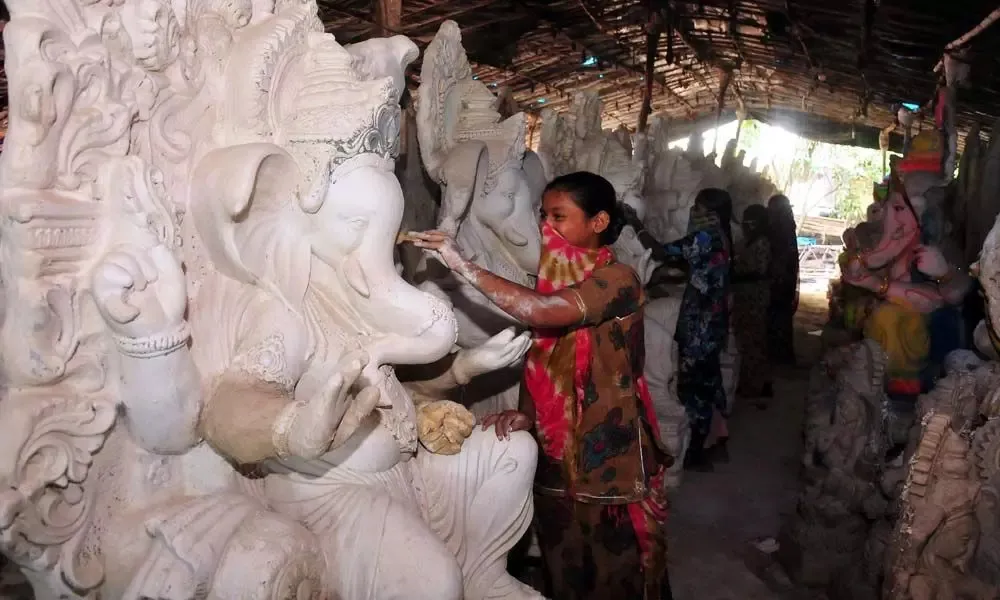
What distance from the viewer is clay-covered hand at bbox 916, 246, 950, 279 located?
3949 millimetres

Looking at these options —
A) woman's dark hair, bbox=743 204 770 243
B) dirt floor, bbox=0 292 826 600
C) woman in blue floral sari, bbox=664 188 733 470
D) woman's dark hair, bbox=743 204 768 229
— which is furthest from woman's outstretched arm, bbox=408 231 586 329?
woman's dark hair, bbox=743 204 768 229

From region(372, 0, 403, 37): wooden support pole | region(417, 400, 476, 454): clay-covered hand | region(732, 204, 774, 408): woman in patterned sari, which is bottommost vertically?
region(732, 204, 774, 408): woman in patterned sari

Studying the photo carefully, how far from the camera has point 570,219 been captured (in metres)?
2.20

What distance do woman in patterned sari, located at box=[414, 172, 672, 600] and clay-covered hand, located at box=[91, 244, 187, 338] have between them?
102cm

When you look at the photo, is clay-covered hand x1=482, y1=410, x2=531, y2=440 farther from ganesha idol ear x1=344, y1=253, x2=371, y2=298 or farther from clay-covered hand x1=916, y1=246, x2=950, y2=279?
clay-covered hand x1=916, y1=246, x2=950, y2=279

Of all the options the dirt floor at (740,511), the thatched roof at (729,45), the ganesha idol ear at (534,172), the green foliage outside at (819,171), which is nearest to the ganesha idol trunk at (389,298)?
the dirt floor at (740,511)

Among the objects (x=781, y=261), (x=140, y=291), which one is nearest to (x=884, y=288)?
(x=781, y=261)

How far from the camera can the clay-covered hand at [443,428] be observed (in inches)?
72.4

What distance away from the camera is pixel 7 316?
4.38ft

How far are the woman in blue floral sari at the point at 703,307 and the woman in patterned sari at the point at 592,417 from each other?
2.35m

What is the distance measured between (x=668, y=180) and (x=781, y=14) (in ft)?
10.2

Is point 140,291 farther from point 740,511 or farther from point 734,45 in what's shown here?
point 734,45

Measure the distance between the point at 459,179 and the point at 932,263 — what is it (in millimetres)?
2838

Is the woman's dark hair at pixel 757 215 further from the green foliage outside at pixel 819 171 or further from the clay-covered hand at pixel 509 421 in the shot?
the green foliage outside at pixel 819 171
